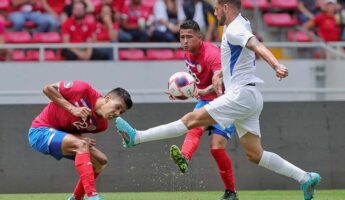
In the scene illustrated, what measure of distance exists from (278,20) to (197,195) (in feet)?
27.2

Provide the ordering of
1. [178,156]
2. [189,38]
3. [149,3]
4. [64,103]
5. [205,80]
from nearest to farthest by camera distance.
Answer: [64,103] < [178,156] < [189,38] < [205,80] < [149,3]

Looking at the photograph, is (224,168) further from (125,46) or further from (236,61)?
(125,46)

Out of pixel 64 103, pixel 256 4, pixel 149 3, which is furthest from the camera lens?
pixel 256 4

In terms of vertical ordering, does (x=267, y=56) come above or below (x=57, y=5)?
above

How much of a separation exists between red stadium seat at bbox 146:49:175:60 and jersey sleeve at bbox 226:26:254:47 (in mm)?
8538

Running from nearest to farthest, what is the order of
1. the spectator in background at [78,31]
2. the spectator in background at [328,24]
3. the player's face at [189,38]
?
the player's face at [189,38], the spectator in background at [78,31], the spectator in background at [328,24]

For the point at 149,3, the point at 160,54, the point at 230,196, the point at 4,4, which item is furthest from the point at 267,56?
the point at 149,3

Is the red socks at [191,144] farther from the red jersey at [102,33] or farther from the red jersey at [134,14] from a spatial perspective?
the red jersey at [134,14]

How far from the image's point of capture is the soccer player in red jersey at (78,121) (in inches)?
415

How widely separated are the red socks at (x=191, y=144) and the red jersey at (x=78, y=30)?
712cm

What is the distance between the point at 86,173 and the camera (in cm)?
1043

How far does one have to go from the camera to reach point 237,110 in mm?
10930

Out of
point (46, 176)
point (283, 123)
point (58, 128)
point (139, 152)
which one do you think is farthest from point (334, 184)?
point (58, 128)

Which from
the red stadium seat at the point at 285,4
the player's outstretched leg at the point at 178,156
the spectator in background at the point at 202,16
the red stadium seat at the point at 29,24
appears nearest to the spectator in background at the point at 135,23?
the spectator in background at the point at 202,16
